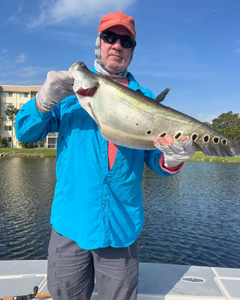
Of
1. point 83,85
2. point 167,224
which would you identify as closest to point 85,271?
point 83,85

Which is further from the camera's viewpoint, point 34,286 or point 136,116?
point 34,286

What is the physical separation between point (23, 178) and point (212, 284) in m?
26.5

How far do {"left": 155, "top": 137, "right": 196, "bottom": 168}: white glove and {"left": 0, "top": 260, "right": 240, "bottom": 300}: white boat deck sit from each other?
224 cm

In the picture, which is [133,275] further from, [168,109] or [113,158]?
[168,109]

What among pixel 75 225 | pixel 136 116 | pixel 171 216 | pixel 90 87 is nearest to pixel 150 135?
pixel 136 116

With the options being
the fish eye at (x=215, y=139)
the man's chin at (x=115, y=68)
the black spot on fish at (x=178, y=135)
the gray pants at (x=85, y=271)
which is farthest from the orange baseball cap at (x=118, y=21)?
the gray pants at (x=85, y=271)

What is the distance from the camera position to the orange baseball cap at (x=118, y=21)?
9.55 ft

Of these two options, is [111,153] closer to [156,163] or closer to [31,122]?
[156,163]

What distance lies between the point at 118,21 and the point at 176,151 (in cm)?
173

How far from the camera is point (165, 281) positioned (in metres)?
4.03

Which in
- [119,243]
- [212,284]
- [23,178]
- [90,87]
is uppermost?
[90,87]

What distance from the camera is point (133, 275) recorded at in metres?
2.68

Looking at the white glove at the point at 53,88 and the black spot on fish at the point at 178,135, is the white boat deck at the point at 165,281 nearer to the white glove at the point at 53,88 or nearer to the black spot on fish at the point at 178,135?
the black spot on fish at the point at 178,135

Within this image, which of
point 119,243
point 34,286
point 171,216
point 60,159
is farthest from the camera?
point 171,216
